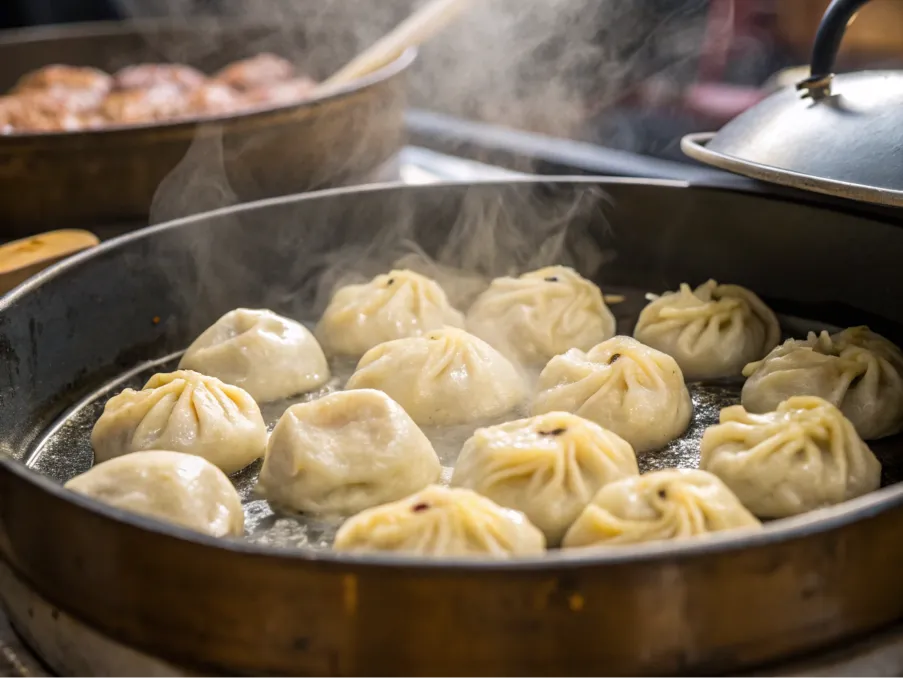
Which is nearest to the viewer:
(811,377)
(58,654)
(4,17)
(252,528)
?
(58,654)

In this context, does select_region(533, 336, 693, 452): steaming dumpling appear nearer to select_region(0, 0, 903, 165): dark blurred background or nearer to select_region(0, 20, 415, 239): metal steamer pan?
select_region(0, 20, 415, 239): metal steamer pan

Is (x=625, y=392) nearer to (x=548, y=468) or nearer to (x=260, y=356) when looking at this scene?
(x=548, y=468)

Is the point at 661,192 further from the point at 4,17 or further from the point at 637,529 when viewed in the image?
the point at 4,17

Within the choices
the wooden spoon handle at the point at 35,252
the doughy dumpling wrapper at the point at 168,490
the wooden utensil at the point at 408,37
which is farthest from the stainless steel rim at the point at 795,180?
the wooden spoon handle at the point at 35,252

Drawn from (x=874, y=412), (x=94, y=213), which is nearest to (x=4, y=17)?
(x=94, y=213)

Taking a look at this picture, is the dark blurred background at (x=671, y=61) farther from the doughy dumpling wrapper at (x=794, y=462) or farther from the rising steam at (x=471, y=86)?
the doughy dumpling wrapper at (x=794, y=462)

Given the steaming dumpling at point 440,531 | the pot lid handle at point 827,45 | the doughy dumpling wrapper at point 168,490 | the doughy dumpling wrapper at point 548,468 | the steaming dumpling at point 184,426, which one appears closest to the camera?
the steaming dumpling at point 440,531
